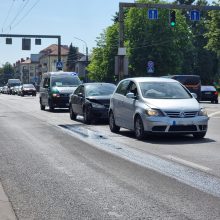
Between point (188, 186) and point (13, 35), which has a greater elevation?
point (13, 35)

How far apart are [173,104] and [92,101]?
21.2 ft

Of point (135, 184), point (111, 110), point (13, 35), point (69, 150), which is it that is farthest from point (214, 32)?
point (135, 184)

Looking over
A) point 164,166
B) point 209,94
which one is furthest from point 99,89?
point 209,94

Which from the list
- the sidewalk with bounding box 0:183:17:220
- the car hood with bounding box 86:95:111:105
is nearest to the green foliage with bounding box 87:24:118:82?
the car hood with bounding box 86:95:111:105

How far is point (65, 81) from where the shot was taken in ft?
91.7

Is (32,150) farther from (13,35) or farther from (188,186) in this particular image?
(13,35)

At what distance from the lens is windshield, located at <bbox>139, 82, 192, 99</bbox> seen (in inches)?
544

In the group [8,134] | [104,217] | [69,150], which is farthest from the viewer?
[8,134]

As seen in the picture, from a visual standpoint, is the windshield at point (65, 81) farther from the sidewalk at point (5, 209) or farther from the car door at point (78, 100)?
the sidewalk at point (5, 209)

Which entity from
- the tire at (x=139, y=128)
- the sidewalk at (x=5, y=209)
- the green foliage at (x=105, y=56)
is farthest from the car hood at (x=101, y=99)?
the green foliage at (x=105, y=56)

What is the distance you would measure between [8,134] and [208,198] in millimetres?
→ 9506

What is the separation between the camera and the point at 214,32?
52844 mm

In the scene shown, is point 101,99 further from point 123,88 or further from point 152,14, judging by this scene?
point 152,14

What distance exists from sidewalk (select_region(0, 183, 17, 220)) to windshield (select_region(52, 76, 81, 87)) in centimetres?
2100
